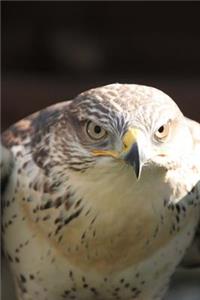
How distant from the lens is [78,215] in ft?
10.4

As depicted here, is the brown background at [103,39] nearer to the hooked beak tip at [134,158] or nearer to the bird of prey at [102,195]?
the bird of prey at [102,195]

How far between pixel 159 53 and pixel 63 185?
316 centimetres

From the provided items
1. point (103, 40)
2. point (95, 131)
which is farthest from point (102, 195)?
point (103, 40)

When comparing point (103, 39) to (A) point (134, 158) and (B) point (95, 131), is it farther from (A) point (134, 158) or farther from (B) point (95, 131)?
(A) point (134, 158)

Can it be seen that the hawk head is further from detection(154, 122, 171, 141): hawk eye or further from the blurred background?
the blurred background

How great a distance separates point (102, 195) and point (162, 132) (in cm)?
22

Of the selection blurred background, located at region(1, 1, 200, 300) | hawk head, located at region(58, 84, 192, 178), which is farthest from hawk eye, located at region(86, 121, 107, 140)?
blurred background, located at region(1, 1, 200, 300)

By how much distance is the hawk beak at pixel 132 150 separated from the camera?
286 centimetres

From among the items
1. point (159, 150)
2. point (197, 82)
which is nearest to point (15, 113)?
point (197, 82)

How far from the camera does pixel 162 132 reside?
3.02 meters

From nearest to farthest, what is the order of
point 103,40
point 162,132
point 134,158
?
point 134,158 < point 162,132 < point 103,40

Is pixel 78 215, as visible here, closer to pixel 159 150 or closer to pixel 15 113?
pixel 159 150

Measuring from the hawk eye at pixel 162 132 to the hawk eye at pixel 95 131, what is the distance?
0.12m

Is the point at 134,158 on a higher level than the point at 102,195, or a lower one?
higher
